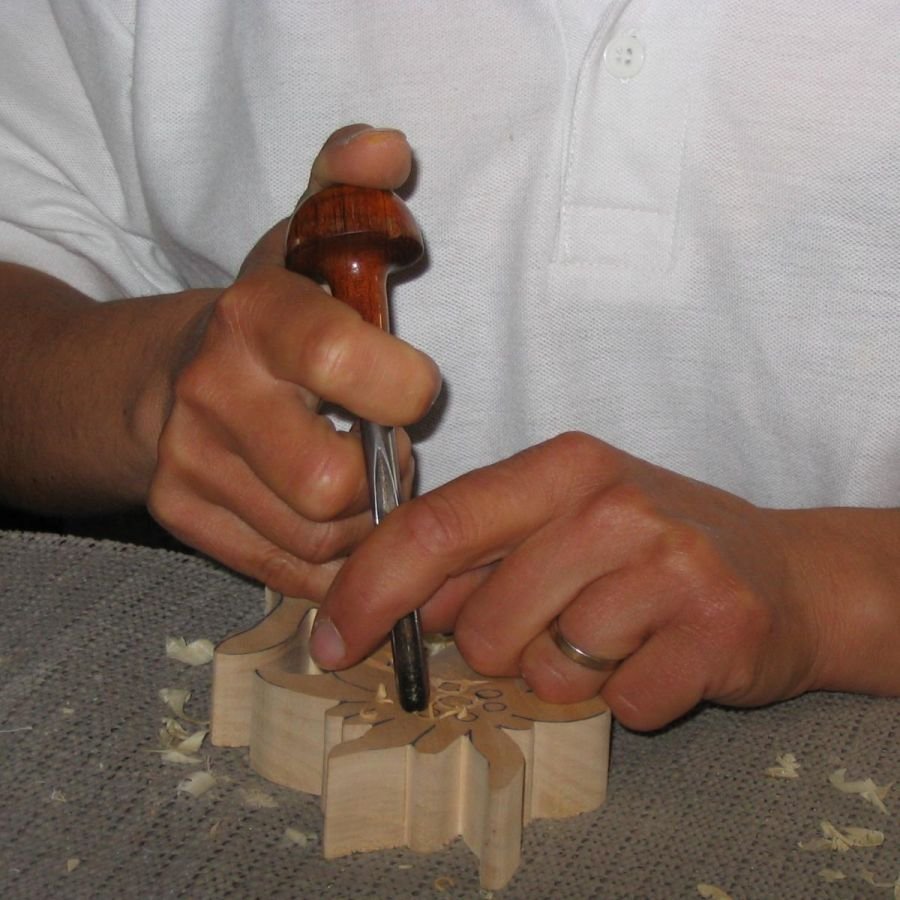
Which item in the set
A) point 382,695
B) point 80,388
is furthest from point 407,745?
point 80,388

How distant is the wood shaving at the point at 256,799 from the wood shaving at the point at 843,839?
24 centimetres

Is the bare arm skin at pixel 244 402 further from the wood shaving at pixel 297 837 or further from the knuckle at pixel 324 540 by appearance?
the wood shaving at pixel 297 837

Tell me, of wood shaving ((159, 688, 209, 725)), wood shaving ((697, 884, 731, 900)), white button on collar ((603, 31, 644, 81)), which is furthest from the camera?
white button on collar ((603, 31, 644, 81))

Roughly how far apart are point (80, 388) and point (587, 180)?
0.38 metres

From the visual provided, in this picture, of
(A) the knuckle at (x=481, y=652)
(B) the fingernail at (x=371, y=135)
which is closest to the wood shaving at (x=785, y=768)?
(A) the knuckle at (x=481, y=652)

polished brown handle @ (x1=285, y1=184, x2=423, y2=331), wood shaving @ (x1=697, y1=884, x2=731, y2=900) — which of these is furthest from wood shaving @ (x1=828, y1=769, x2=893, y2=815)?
polished brown handle @ (x1=285, y1=184, x2=423, y2=331)

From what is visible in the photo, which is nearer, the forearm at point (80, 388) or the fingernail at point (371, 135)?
the fingernail at point (371, 135)

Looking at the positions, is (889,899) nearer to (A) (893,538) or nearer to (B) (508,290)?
(A) (893,538)

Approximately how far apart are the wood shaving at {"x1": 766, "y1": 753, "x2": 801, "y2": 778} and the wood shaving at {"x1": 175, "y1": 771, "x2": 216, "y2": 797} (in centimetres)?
27

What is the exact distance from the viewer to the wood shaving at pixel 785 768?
1.95 ft

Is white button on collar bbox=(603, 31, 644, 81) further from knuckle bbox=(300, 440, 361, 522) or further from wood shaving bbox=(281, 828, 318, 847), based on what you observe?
wood shaving bbox=(281, 828, 318, 847)

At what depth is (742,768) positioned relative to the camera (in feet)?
1.96

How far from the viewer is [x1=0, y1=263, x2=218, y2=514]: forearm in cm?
80

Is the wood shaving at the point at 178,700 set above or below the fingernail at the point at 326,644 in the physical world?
below
